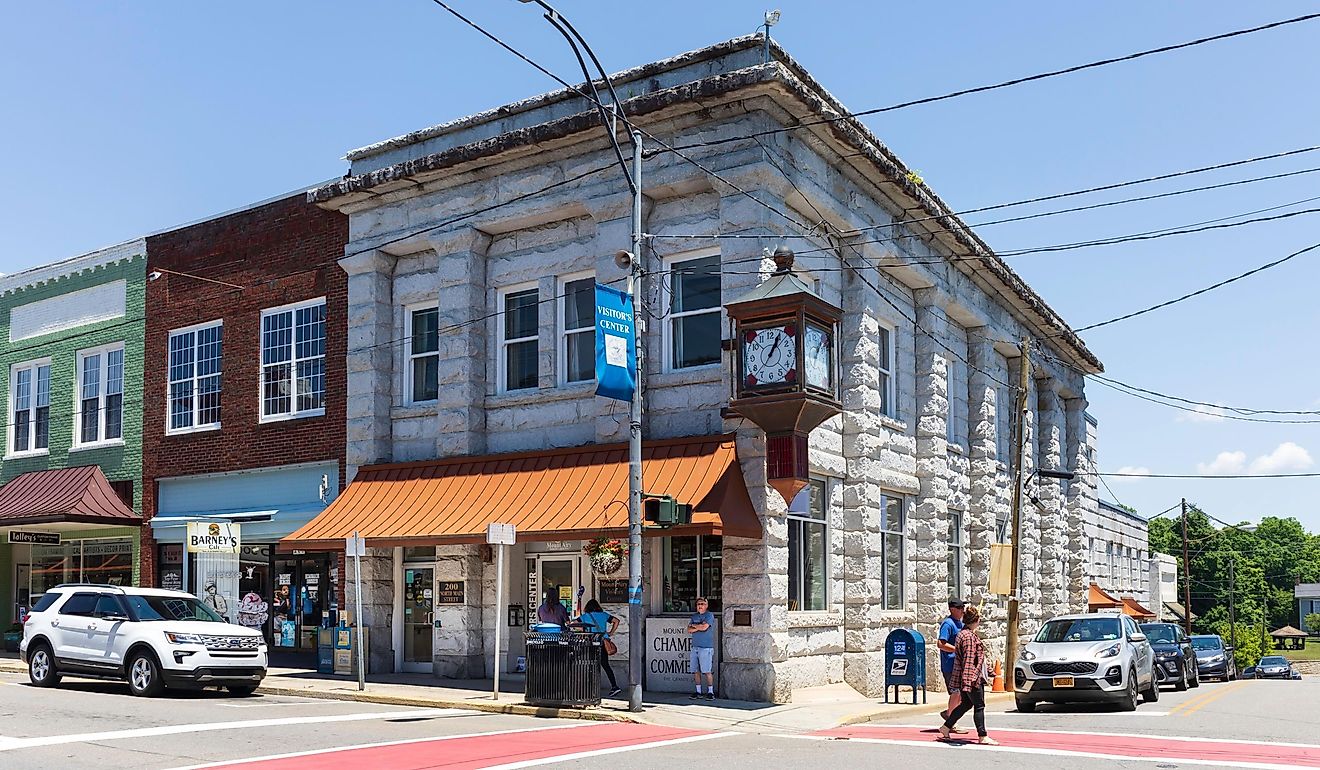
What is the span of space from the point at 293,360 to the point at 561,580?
817 cm

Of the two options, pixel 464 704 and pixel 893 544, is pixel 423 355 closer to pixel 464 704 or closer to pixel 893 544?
pixel 464 704

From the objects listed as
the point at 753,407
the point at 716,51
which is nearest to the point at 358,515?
the point at 753,407

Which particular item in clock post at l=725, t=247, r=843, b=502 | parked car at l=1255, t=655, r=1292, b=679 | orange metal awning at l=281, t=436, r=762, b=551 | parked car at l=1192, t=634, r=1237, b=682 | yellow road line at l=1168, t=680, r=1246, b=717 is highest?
clock post at l=725, t=247, r=843, b=502

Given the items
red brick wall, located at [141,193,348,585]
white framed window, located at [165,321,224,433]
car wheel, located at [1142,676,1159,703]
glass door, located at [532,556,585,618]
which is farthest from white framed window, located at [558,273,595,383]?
car wheel, located at [1142,676,1159,703]

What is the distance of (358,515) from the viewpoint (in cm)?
2253

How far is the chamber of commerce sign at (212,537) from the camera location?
23109 millimetres

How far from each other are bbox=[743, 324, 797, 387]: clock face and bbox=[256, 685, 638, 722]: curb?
5.21 meters

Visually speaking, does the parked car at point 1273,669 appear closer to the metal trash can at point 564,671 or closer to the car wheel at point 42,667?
the metal trash can at point 564,671

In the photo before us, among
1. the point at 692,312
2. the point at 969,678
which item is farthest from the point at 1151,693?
the point at 692,312

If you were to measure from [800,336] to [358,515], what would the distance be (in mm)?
9137

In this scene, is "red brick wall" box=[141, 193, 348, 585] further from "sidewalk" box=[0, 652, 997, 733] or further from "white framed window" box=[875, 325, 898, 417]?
"white framed window" box=[875, 325, 898, 417]

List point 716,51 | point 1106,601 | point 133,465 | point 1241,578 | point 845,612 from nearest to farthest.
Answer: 1. point 716,51
2. point 845,612
3. point 133,465
4. point 1106,601
5. point 1241,578

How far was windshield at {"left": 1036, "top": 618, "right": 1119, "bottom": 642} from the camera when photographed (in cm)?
2103

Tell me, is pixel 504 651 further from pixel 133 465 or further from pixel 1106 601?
pixel 1106 601
